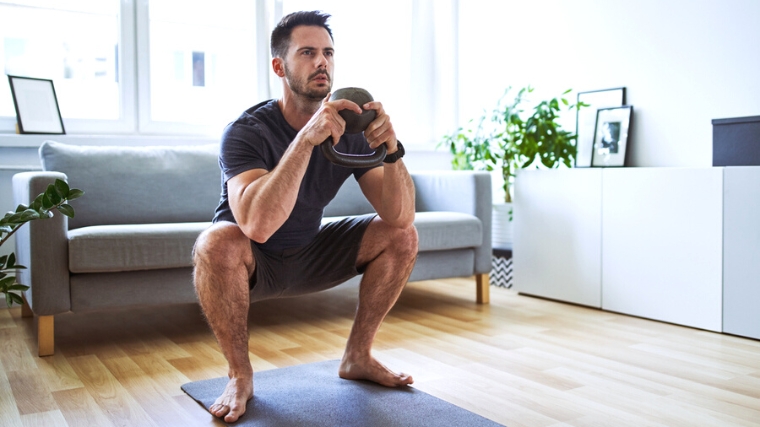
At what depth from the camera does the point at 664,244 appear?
287 cm

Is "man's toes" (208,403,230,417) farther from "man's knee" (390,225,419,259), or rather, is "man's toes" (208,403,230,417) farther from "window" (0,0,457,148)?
"window" (0,0,457,148)

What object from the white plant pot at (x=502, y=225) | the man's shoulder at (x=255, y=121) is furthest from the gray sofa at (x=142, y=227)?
the man's shoulder at (x=255, y=121)

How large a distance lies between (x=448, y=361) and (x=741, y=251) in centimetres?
124

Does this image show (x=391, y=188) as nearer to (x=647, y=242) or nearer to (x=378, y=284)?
(x=378, y=284)

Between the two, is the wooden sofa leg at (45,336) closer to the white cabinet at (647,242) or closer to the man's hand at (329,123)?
the man's hand at (329,123)

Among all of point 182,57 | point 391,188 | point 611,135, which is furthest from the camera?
point 182,57

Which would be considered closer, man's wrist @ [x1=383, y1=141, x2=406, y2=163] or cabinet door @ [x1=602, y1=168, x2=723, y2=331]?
man's wrist @ [x1=383, y1=141, x2=406, y2=163]

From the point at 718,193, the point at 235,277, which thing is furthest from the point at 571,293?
the point at 235,277

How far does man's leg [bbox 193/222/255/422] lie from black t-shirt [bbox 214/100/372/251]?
120mm

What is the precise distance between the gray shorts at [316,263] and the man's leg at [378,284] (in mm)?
39

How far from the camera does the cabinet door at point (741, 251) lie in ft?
8.45

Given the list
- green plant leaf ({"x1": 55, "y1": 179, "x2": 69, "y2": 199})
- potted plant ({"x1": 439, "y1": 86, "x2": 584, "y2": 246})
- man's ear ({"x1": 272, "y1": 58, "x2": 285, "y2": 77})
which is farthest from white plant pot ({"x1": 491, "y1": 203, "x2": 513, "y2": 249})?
green plant leaf ({"x1": 55, "y1": 179, "x2": 69, "y2": 199})

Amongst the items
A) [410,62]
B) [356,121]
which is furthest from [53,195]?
[410,62]

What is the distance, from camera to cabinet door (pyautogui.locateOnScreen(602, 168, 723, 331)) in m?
2.71
